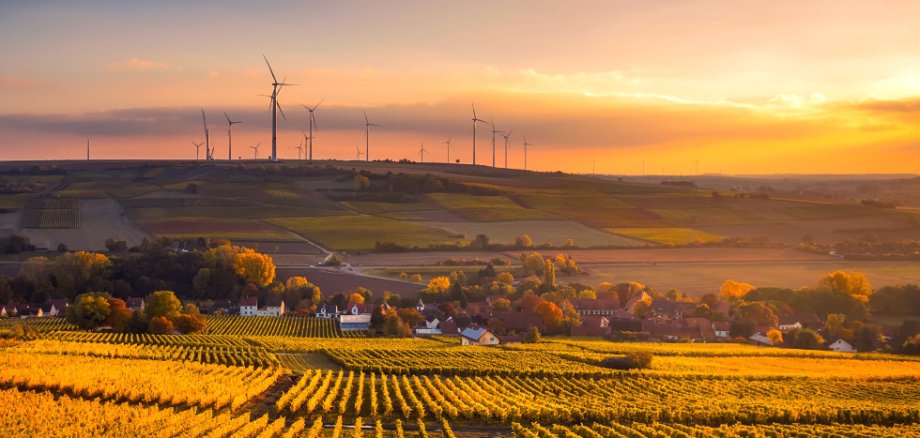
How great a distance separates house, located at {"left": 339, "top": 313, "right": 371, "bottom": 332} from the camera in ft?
232

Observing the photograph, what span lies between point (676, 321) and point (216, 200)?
253ft

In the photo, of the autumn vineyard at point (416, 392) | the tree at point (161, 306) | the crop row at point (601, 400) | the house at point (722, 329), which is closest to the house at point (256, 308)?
the tree at point (161, 306)

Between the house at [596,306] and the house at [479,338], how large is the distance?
16591 mm

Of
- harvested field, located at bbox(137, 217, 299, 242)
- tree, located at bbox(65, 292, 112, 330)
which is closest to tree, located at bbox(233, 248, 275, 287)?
harvested field, located at bbox(137, 217, 299, 242)

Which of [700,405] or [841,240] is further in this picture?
[841,240]

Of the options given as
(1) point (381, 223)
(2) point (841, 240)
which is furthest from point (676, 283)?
(1) point (381, 223)

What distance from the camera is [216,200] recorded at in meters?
129

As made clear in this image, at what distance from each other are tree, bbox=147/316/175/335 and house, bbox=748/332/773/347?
142ft

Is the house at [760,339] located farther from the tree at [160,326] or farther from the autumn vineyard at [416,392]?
the tree at [160,326]

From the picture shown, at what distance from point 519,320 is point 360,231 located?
153 ft

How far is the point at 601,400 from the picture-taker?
3325cm

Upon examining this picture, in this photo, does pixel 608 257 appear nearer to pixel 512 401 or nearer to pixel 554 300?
pixel 554 300

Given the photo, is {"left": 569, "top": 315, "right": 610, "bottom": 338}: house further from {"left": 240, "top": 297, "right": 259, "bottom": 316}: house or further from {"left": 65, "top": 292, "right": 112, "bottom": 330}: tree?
{"left": 65, "top": 292, "right": 112, "bottom": 330}: tree

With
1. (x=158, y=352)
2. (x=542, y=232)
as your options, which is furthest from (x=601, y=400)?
(x=542, y=232)
